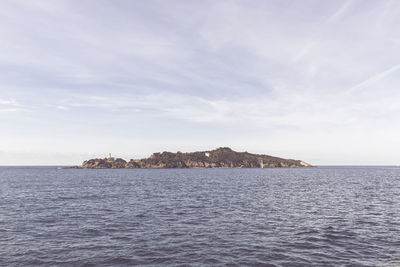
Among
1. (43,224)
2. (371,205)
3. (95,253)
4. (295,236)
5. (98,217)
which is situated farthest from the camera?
(371,205)

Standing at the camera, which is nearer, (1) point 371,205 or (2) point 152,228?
(2) point 152,228

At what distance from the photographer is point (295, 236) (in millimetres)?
27000

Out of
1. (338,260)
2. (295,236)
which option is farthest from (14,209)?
(338,260)

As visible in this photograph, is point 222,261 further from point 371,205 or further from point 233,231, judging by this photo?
point 371,205

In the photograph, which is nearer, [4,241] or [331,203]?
[4,241]

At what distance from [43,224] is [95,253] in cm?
1496

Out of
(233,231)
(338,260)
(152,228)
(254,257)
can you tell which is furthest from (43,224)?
(338,260)

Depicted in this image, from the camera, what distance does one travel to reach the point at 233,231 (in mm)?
28969

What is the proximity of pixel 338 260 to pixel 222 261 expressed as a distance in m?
9.70

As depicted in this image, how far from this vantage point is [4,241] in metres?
25.2

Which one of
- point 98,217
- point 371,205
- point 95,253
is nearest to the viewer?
point 95,253

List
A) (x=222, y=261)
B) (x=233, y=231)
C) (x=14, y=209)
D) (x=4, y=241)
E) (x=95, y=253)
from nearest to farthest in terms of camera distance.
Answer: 1. (x=222, y=261)
2. (x=95, y=253)
3. (x=4, y=241)
4. (x=233, y=231)
5. (x=14, y=209)

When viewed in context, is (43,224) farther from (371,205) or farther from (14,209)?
(371,205)

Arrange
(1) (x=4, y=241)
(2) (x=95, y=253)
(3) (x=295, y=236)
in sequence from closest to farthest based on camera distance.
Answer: (2) (x=95, y=253) < (1) (x=4, y=241) < (3) (x=295, y=236)
